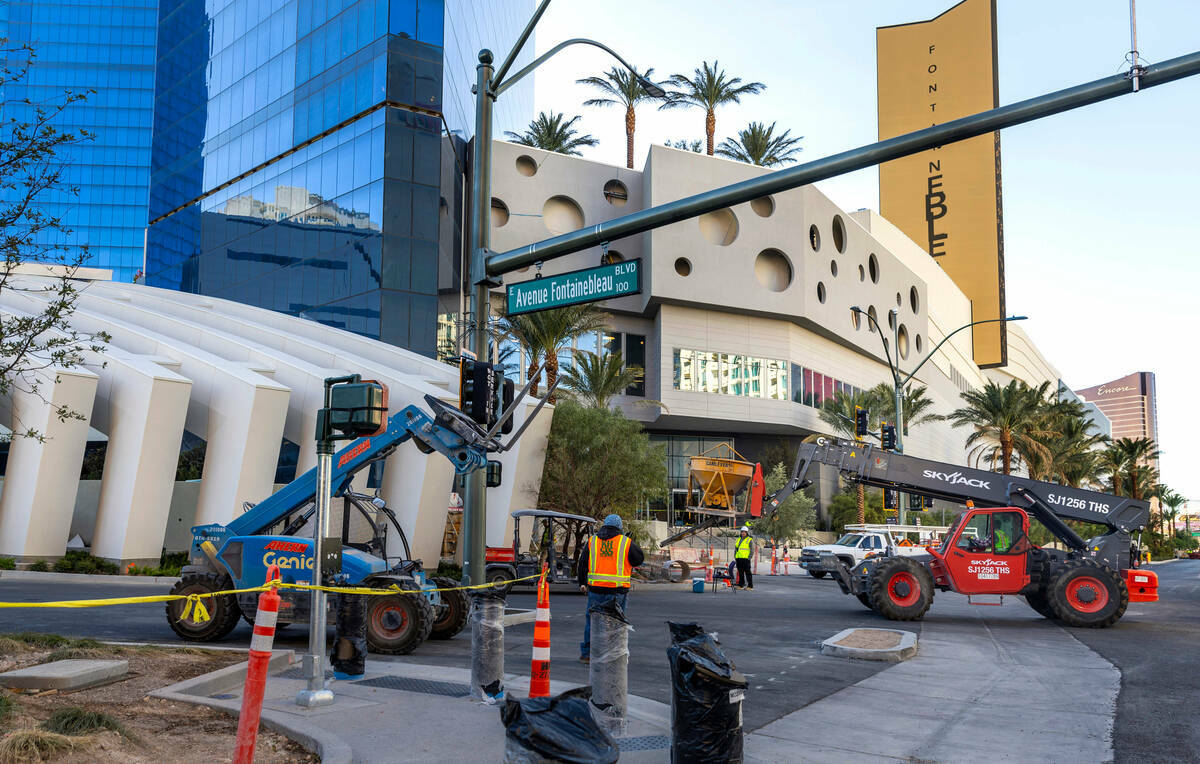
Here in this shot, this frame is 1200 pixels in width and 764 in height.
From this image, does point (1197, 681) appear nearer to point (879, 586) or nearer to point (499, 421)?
point (879, 586)

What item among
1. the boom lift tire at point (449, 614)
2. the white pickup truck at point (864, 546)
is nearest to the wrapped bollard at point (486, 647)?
the boom lift tire at point (449, 614)

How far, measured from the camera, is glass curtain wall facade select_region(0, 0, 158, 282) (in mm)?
94125

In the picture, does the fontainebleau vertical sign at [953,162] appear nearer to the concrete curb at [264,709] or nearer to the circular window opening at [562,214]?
the circular window opening at [562,214]

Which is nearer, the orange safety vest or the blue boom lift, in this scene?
the orange safety vest

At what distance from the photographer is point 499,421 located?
1296 centimetres

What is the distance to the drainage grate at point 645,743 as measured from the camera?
671 centimetres

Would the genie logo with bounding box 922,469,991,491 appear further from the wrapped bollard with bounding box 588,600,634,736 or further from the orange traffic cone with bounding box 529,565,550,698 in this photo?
the orange traffic cone with bounding box 529,565,550,698

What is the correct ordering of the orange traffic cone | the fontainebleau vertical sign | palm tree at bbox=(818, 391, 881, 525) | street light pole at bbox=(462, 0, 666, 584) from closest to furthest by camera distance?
the orange traffic cone
street light pole at bbox=(462, 0, 666, 584)
palm tree at bbox=(818, 391, 881, 525)
the fontainebleau vertical sign

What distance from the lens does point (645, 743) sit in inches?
270

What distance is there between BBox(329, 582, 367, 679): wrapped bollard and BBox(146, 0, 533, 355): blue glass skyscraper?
32.8m

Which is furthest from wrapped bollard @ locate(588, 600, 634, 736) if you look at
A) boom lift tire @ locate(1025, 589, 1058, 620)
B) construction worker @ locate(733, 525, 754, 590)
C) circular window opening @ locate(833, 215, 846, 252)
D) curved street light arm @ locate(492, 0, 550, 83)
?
circular window opening @ locate(833, 215, 846, 252)

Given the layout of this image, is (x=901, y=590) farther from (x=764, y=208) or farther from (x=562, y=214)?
(x=764, y=208)

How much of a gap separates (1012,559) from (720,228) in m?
43.0

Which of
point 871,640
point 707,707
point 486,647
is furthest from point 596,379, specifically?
point 707,707
